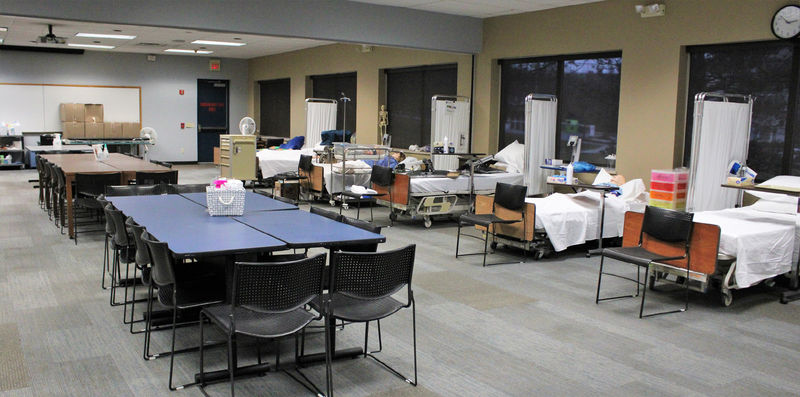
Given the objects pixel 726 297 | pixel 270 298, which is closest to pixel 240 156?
pixel 726 297

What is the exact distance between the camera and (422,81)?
11.6 metres

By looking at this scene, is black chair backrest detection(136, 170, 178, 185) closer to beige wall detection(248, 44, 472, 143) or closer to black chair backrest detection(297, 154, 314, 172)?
black chair backrest detection(297, 154, 314, 172)

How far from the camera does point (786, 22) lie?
21.2 ft

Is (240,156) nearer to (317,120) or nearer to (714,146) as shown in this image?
(317,120)

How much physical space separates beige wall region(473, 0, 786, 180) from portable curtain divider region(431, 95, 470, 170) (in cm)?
131

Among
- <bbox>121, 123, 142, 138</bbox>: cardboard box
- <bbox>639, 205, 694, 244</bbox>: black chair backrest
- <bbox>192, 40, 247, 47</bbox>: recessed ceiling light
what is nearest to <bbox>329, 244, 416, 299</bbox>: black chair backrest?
<bbox>639, 205, 694, 244</bbox>: black chair backrest

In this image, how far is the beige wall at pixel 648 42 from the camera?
701cm

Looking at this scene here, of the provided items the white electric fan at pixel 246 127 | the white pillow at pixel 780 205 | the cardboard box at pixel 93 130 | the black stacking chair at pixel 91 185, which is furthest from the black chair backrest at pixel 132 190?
the cardboard box at pixel 93 130

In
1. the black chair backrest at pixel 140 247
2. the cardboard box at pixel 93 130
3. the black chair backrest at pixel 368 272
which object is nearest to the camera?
the black chair backrest at pixel 368 272

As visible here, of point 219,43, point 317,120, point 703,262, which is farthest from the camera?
point 219,43

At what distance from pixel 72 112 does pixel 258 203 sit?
1254 centimetres

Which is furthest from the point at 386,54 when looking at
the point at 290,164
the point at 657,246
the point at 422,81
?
the point at 657,246

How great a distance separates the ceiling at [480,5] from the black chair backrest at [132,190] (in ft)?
13.2

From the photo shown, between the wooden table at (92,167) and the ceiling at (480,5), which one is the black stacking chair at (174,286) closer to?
the wooden table at (92,167)
